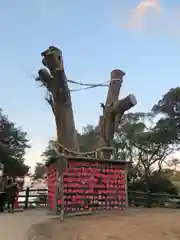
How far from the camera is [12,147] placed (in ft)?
65.6

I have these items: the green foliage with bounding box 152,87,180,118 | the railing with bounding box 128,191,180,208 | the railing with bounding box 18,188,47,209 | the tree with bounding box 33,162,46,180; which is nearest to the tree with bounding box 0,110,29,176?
the tree with bounding box 33,162,46,180

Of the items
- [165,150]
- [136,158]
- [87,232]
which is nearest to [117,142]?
[136,158]

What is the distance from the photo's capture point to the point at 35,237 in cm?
473

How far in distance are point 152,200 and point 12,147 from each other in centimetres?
1140

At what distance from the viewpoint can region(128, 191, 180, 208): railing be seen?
39.0ft

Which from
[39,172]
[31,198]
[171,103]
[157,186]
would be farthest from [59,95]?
[39,172]

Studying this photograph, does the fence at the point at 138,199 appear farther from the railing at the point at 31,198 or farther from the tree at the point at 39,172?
the tree at the point at 39,172

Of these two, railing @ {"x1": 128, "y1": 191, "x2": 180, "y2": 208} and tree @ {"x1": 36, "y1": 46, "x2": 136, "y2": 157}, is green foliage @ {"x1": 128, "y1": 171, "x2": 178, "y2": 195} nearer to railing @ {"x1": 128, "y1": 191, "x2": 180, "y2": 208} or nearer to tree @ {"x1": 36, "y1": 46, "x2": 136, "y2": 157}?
railing @ {"x1": 128, "y1": 191, "x2": 180, "y2": 208}

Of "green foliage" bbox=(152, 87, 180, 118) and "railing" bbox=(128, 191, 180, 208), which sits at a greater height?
"green foliage" bbox=(152, 87, 180, 118)

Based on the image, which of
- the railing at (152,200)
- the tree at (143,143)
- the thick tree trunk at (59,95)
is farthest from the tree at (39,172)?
the thick tree trunk at (59,95)

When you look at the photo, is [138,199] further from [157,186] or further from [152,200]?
[157,186]

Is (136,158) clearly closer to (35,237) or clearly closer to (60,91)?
(60,91)

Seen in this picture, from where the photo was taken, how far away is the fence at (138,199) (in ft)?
38.6

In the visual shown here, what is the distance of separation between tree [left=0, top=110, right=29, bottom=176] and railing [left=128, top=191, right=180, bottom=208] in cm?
906
